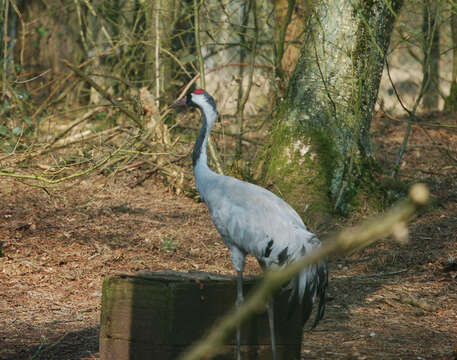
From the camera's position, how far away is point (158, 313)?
337 centimetres

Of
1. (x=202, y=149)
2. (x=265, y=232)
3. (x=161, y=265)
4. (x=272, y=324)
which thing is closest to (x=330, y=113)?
(x=202, y=149)

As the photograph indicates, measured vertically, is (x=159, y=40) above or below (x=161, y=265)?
above

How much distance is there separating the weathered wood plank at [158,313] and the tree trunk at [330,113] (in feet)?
10.6

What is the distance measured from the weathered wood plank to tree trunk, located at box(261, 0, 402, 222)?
10.6 feet

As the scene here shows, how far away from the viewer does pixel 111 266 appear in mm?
5742

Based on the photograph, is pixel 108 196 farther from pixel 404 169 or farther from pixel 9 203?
pixel 404 169

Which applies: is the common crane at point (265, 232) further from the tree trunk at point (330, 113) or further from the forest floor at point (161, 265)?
the tree trunk at point (330, 113)

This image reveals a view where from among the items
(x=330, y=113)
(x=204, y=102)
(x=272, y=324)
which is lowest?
(x=272, y=324)

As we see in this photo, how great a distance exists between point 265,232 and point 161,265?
204cm

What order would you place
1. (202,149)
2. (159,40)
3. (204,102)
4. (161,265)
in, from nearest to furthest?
1. (202,149)
2. (204,102)
3. (161,265)
4. (159,40)

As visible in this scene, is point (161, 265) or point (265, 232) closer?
point (265, 232)

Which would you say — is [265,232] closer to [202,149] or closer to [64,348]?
[202,149]

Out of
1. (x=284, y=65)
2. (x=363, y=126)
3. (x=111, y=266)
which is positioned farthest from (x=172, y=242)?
(x=284, y=65)

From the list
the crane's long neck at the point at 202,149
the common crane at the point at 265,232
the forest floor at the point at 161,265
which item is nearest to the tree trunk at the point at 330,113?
the forest floor at the point at 161,265
